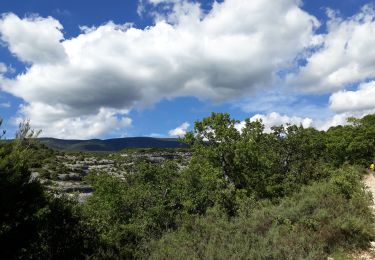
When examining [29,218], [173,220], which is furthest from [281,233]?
[29,218]

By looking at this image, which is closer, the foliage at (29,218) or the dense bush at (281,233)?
the dense bush at (281,233)

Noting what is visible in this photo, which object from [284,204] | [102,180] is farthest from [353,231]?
[102,180]

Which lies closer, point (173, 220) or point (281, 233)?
point (281, 233)

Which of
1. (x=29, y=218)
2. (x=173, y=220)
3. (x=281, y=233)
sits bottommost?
(x=173, y=220)

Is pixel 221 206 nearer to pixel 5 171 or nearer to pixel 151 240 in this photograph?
pixel 151 240

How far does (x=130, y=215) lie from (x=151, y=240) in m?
4.70

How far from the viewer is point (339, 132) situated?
141 ft

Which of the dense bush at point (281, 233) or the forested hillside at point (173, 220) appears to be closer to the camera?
the dense bush at point (281, 233)

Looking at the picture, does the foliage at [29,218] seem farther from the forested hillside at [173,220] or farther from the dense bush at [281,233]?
the dense bush at [281,233]

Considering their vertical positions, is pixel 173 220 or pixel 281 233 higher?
pixel 281 233

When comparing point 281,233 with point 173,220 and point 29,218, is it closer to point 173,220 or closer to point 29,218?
point 173,220

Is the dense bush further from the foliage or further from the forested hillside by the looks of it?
the foliage

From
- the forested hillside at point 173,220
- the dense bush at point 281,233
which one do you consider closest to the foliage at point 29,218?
the forested hillside at point 173,220

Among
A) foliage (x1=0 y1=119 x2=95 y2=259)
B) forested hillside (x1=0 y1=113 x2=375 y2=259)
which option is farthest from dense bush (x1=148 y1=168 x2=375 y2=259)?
foliage (x1=0 y1=119 x2=95 y2=259)
